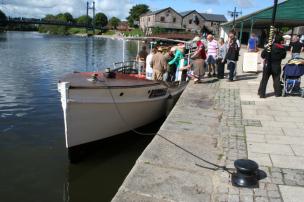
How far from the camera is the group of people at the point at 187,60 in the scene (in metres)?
11.1

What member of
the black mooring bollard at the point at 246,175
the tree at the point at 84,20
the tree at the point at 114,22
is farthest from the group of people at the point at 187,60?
the tree at the point at 84,20

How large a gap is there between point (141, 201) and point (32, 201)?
3.43m

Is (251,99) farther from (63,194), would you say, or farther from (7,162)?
(7,162)

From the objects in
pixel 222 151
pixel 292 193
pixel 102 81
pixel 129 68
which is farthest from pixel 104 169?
pixel 292 193

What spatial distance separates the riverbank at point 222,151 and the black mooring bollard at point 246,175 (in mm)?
77

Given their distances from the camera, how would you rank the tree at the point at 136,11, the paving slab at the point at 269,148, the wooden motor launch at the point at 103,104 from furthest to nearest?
1. the tree at the point at 136,11
2. the wooden motor launch at the point at 103,104
3. the paving slab at the point at 269,148

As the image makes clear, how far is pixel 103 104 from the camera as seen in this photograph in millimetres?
8172

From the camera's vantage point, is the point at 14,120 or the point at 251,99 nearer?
the point at 251,99

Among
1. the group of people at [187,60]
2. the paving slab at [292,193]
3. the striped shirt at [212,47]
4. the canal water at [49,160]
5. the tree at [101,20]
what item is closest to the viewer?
the paving slab at [292,193]

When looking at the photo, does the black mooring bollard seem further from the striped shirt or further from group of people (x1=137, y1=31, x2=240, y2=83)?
the striped shirt

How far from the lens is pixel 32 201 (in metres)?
6.68

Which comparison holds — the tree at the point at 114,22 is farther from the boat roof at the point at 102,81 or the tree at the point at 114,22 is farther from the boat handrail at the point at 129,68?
the boat roof at the point at 102,81

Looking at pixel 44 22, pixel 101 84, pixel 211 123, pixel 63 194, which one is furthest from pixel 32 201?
pixel 44 22

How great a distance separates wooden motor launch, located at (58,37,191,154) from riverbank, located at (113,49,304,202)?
111 centimetres
